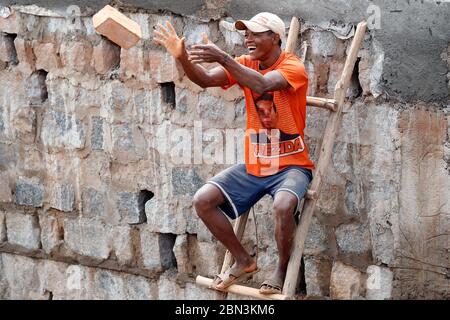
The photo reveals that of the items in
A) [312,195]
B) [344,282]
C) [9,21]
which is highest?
[9,21]

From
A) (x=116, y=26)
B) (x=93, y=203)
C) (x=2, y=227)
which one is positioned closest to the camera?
(x=116, y=26)

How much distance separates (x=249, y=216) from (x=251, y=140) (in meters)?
0.91

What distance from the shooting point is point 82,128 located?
291 inches

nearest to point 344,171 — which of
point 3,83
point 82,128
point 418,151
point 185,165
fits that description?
point 418,151

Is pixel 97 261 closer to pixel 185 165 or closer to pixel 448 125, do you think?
pixel 185 165

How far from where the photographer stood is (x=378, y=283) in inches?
251

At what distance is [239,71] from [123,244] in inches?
83.2

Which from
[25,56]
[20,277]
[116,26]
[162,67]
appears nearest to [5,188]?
[20,277]

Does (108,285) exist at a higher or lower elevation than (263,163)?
lower

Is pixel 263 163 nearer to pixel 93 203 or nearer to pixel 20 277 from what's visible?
pixel 93 203

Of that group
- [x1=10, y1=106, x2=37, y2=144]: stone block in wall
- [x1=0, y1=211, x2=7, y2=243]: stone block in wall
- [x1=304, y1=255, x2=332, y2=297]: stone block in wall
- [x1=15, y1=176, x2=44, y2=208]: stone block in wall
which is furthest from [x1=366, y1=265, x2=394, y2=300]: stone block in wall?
[x1=0, y1=211, x2=7, y2=243]: stone block in wall

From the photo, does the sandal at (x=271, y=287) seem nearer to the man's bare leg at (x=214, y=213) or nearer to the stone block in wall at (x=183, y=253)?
the man's bare leg at (x=214, y=213)

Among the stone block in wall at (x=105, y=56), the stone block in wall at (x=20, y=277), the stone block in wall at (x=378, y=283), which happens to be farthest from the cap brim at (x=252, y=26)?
the stone block in wall at (x=20, y=277)

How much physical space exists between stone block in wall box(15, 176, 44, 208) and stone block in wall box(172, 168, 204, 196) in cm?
109
